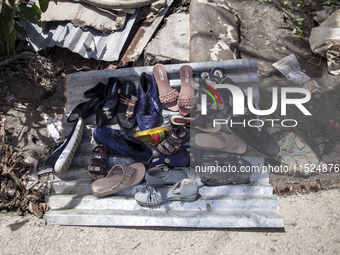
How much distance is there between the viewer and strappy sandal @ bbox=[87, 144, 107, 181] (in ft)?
9.43

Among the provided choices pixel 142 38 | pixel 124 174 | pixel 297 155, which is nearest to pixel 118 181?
pixel 124 174

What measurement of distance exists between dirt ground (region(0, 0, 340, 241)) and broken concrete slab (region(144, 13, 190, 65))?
328 millimetres

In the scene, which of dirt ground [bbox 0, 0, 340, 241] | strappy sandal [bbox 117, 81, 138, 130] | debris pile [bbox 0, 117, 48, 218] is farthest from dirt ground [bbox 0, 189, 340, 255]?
strappy sandal [bbox 117, 81, 138, 130]

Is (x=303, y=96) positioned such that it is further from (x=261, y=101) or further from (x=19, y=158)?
(x=19, y=158)

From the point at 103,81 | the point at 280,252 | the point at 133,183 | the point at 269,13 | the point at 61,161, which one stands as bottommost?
the point at 280,252

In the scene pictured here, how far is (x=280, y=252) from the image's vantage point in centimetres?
235

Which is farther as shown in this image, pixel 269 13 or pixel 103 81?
pixel 269 13

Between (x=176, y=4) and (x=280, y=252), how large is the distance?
3.71m

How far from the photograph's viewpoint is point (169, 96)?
324cm

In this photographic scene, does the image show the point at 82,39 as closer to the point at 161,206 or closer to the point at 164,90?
the point at 164,90

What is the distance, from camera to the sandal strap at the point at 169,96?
323cm

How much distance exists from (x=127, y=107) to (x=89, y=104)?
0.47 metres

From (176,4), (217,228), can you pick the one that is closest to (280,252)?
(217,228)

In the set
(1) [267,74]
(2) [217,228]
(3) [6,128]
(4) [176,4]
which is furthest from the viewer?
(4) [176,4]
